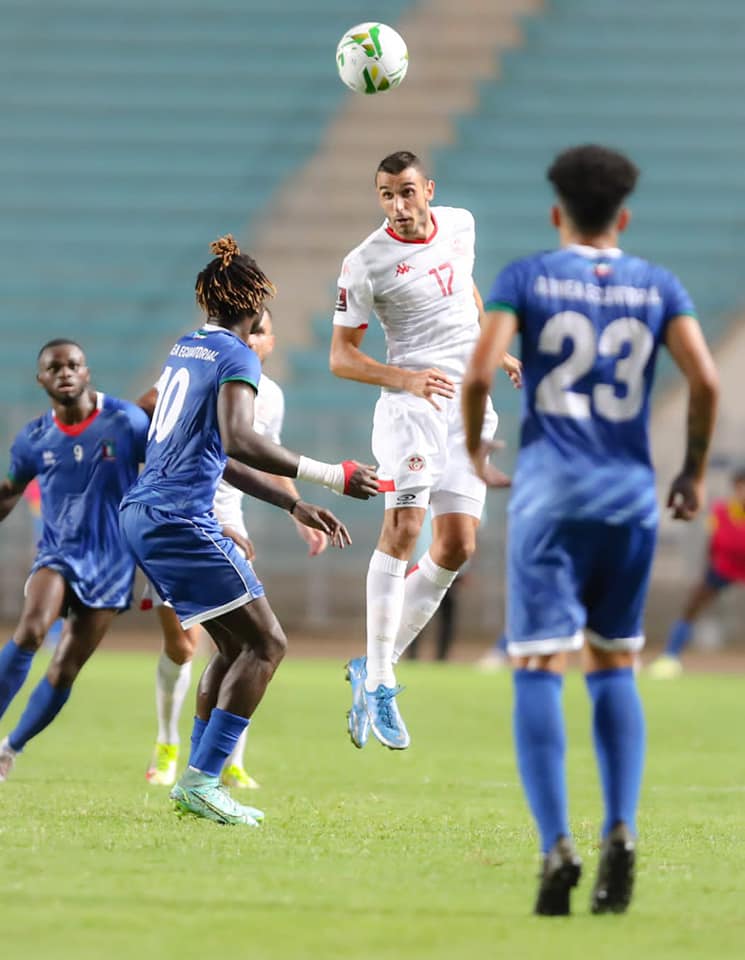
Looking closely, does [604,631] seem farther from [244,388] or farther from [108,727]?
[108,727]

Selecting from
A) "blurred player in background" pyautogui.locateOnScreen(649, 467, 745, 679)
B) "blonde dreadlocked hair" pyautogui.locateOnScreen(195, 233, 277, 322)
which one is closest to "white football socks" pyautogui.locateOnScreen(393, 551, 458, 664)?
"blonde dreadlocked hair" pyautogui.locateOnScreen(195, 233, 277, 322)

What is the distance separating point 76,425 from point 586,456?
424cm

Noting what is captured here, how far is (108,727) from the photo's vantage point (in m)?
12.1

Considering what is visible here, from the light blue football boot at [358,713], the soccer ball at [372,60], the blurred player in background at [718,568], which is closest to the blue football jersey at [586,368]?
the light blue football boot at [358,713]

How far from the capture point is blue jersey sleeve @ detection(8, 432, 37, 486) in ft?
28.3

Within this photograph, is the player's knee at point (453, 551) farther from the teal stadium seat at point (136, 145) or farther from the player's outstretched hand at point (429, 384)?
the teal stadium seat at point (136, 145)

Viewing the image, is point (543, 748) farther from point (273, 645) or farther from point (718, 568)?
point (718, 568)

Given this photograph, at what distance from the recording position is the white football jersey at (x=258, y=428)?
8.98 metres

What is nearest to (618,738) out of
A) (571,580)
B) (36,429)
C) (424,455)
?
(571,580)

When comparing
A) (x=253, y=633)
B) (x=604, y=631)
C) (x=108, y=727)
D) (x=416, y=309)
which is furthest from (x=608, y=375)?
(x=108, y=727)

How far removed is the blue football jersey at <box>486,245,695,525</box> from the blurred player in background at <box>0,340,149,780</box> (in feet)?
13.1

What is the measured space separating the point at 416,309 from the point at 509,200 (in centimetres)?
1773

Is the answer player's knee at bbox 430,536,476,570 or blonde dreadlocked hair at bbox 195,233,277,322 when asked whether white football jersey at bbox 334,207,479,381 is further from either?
blonde dreadlocked hair at bbox 195,233,277,322

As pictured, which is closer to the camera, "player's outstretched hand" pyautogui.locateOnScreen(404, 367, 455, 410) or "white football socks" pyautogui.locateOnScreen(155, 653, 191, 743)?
"player's outstretched hand" pyautogui.locateOnScreen(404, 367, 455, 410)
